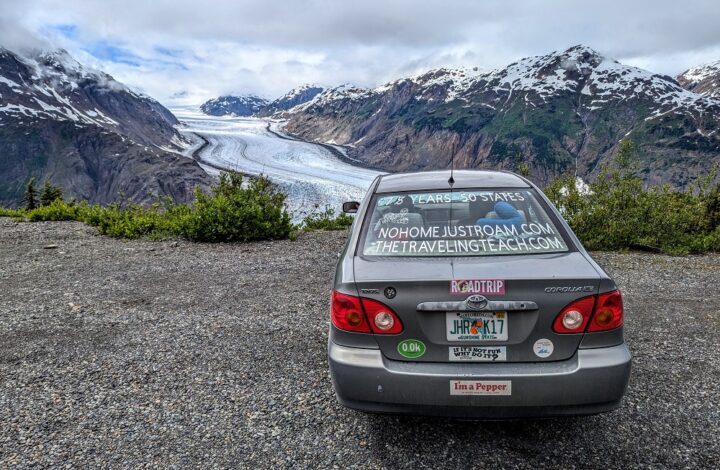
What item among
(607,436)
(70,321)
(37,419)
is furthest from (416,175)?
(70,321)

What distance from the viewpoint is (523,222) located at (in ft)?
12.0

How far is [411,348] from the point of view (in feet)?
9.64

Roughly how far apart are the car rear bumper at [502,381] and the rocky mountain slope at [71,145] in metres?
109

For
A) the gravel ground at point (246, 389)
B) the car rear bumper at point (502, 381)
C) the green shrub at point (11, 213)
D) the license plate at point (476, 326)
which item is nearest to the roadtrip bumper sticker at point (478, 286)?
the license plate at point (476, 326)

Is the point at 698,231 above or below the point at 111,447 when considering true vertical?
below

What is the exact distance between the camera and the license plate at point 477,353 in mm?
2881

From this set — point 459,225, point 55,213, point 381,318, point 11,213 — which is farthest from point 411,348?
point 11,213

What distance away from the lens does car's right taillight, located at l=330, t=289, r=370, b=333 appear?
2.97 m

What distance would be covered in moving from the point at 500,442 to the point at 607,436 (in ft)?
2.54

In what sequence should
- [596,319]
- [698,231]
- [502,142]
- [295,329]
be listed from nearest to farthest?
[596,319]
[295,329]
[698,231]
[502,142]

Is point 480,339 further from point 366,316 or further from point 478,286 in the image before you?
point 366,316

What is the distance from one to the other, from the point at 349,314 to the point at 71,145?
545 ft

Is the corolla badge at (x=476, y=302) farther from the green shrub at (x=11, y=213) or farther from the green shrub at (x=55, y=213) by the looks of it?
the green shrub at (x=11, y=213)

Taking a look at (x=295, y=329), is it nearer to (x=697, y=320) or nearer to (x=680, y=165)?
(x=697, y=320)
